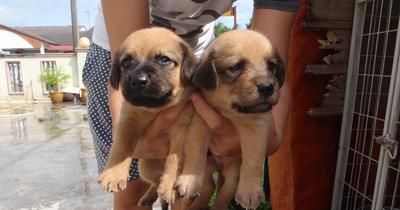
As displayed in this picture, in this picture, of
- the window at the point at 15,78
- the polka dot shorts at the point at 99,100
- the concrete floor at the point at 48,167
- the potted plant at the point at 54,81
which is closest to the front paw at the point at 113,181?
the polka dot shorts at the point at 99,100

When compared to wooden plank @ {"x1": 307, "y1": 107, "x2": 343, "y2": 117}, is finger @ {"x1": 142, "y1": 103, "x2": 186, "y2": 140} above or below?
above

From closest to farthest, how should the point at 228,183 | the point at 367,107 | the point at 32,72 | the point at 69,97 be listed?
1. the point at 228,183
2. the point at 367,107
3. the point at 69,97
4. the point at 32,72

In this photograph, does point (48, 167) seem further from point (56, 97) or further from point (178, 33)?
point (56, 97)

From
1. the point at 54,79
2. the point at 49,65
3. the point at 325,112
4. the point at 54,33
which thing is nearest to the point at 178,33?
the point at 325,112

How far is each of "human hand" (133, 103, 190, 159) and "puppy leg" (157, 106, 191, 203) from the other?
0.09 ft

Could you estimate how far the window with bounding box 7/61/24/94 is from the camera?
1681 cm

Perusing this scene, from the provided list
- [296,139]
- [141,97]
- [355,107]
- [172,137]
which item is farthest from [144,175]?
[355,107]

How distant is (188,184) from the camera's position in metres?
1.36

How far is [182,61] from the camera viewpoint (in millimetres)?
1432

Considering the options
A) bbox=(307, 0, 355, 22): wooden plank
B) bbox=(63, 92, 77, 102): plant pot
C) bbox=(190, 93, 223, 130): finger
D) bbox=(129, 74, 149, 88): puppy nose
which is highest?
bbox=(307, 0, 355, 22): wooden plank

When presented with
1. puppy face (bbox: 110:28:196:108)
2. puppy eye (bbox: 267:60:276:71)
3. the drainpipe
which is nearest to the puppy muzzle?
puppy face (bbox: 110:28:196:108)

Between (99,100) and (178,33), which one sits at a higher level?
(178,33)

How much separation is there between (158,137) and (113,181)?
0.81ft

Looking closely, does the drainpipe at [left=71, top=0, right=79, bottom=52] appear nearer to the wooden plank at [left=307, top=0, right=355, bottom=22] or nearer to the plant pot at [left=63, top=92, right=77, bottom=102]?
the plant pot at [left=63, top=92, right=77, bottom=102]
